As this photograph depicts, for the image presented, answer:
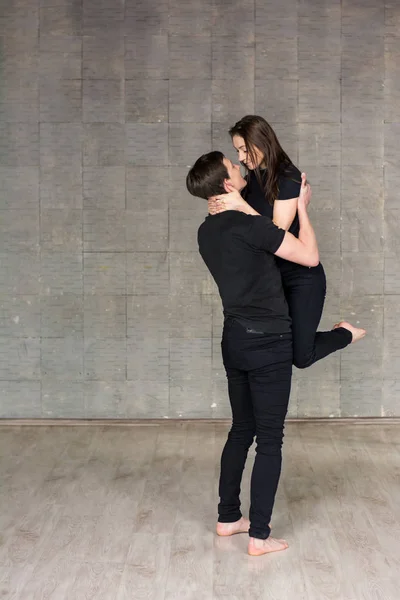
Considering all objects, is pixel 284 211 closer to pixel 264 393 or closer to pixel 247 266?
pixel 247 266

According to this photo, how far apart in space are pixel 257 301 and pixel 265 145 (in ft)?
1.95

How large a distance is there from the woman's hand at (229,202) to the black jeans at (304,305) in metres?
0.34

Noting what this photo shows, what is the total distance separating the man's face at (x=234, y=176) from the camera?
297cm

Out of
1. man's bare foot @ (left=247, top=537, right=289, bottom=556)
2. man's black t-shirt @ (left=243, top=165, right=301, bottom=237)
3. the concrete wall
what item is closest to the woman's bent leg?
man's black t-shirt @ (left=243, top=165, right=301, bottom=237)

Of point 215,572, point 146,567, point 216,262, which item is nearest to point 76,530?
point 146,567

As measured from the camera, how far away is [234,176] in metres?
2.99

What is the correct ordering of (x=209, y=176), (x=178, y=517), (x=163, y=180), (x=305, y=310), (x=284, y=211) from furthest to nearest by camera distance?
1. (x=163, y=180)
2. (x=178, y=517)
3. (x=305, y=310)
4. (x=284, y=211)
5. (x=209, y=176)

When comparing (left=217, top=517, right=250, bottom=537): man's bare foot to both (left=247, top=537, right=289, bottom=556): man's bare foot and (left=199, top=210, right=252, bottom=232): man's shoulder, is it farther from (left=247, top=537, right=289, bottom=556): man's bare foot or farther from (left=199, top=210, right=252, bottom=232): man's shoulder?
(left=199, top=210, right=252, bottom=232): man's shoulder

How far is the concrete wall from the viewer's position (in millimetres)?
5020

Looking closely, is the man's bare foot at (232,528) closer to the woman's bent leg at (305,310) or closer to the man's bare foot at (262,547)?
the man's bare foot at (262,547)

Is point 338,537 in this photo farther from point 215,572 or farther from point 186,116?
point 186,116

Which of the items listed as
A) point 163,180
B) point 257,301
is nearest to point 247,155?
point 257,301

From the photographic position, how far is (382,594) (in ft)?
8.77

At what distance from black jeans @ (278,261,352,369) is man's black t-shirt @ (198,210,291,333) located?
87mm
